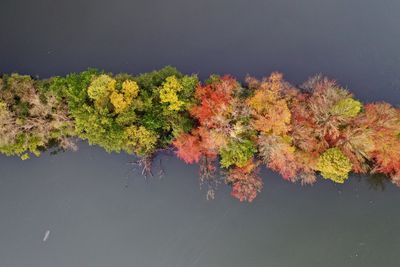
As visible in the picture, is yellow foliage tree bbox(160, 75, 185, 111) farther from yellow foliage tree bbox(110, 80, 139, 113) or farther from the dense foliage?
yellow foliage tree bbox(110, 80, 139, 113)

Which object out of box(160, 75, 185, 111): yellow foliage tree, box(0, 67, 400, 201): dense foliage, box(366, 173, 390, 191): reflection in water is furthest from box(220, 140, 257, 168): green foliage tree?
box(366, 173, 390, 191): reflection in water

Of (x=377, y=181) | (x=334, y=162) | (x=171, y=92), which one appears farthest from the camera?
(x=377, y=181)

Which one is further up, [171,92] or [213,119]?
[213,119]

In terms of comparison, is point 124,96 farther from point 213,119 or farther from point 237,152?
point 237,152

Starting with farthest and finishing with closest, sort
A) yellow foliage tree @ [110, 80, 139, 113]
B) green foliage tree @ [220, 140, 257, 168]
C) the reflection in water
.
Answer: the reflection in water → green foliage tree @ [220, 140, 257, 168] → yellow foliage tree @ [110, 80, 139, 113]

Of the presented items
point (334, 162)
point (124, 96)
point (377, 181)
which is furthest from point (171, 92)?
point (377, 181)

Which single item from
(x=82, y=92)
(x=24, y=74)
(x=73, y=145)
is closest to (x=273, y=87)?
(x=82, y=92)

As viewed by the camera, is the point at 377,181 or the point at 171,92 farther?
the point at 377,181

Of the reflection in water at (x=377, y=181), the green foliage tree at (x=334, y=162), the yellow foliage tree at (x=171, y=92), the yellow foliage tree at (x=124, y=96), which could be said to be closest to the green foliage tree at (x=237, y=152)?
the yellow foliage tree at (x=171, y=92)

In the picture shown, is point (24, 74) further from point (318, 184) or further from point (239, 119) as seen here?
point (318, 184)
